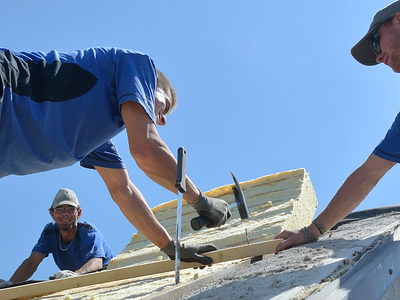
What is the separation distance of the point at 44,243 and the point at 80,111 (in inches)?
148

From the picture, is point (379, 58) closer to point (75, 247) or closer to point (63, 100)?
point (63, 100)

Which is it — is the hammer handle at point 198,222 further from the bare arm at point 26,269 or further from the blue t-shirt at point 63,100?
the bare arm at point 26,269

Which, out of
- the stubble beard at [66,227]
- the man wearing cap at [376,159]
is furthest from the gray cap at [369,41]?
the stubble beard at [66,227]

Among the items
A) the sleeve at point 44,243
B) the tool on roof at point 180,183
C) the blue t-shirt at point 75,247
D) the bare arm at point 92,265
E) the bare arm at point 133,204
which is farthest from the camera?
the sleeve at point 44,243

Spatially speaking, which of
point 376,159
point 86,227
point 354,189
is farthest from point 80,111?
point 86,227

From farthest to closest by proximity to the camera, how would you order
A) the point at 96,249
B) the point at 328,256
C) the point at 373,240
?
the point at 96,249 < the point at 373,240 < the point at 328,256

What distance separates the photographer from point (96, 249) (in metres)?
5.43

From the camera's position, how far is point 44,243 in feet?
19.1

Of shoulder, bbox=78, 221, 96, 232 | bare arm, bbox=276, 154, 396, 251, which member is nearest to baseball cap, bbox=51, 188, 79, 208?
shoulder, bbox=78, 221, 96, 232

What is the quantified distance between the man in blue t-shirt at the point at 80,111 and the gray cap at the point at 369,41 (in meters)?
1.59

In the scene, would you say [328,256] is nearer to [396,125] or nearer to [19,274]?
[396,125]

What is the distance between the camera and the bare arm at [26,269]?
561 centimetres

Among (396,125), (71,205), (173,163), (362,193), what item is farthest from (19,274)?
(396,125)

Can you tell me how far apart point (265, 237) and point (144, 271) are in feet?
4.11
